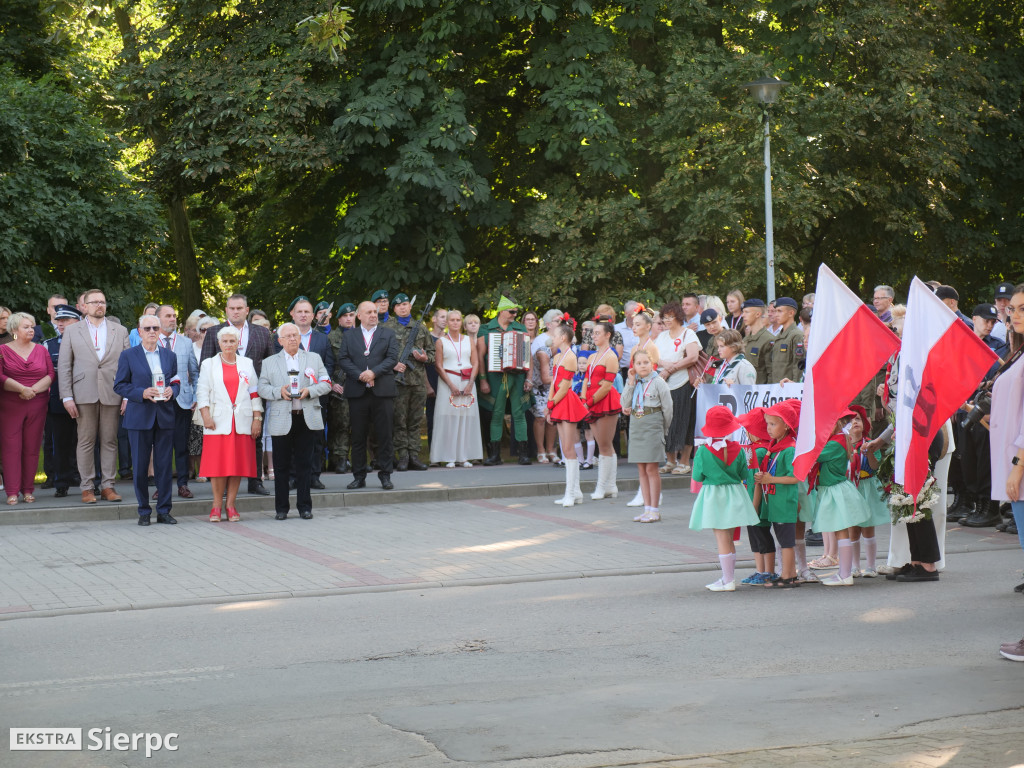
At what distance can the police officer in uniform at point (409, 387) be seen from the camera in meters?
16.7

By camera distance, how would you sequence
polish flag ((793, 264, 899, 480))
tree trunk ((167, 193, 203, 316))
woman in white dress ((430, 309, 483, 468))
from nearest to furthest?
polish flag ((793, 264, 899, 480)) < woman in white dress ((430, 309, 483, 468)) < tree trunk ((167, 193, 203, 316))

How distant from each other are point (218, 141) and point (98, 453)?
7140 millimetres

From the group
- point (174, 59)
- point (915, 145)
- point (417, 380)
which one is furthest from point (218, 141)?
point (915, 145)

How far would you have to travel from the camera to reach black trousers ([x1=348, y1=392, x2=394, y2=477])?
48.5 feet

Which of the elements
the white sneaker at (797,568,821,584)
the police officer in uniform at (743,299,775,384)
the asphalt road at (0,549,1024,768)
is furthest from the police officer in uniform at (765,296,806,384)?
the asphalt road at (0,549,1024,768)

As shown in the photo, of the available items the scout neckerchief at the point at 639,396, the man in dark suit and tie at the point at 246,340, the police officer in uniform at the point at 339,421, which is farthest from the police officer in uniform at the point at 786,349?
the man in dark suit and tie at the point at 246,340

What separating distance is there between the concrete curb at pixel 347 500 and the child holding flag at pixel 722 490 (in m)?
5.97

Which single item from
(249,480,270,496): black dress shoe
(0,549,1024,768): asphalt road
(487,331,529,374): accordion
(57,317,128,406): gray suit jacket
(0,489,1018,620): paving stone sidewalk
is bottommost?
(0,549,1024,768): asphalt road

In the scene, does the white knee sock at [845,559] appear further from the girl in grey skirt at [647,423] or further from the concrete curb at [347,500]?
the concrete curb at [347,500]

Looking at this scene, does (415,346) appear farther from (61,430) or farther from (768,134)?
(768,134)

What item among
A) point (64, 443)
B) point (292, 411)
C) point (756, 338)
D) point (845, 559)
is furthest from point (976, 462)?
point (64, 443)

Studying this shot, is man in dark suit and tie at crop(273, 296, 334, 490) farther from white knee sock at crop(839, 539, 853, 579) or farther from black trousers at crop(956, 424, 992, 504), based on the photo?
black trousers at crop(956, 424, 992, 504)

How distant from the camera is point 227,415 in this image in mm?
12891

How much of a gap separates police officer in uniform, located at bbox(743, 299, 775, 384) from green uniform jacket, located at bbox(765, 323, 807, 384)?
0.16 m
